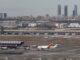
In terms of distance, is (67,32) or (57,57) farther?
(67,32)

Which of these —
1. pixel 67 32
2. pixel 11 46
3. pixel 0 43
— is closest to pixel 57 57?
pixel 11 46

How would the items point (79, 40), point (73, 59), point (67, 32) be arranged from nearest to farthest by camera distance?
point (73, 59) → point (79, 40) → point (67, 32)

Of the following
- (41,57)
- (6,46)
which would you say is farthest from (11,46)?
(41,57)

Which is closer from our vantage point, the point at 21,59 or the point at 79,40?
the point at 21,59

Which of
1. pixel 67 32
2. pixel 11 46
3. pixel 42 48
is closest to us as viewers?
pixel 42 48

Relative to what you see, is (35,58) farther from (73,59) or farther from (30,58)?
(73,59)

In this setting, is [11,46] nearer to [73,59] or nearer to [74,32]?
[73,59]

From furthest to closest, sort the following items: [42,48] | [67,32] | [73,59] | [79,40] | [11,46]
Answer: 1. [67,32]
2. [79,40]
3. [11,46]
4. [42,48]
5. [73,59]

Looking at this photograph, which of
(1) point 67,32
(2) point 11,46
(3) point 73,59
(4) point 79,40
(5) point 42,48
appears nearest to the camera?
(3) point 73,59

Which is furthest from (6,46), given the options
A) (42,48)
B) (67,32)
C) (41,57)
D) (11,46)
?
(67,32)
